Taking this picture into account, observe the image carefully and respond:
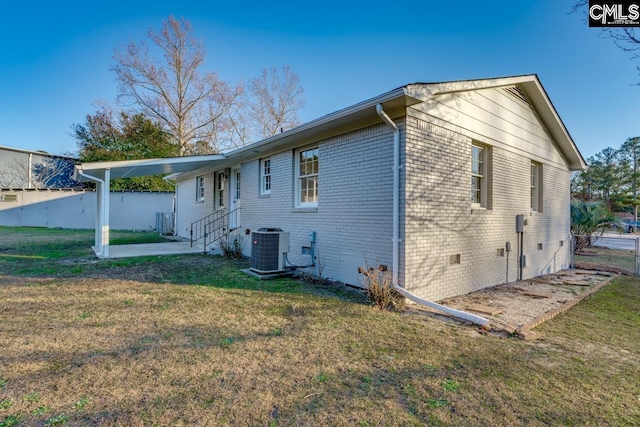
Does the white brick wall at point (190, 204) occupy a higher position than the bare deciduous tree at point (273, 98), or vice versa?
the bare deciduous tree at point (273, 98)

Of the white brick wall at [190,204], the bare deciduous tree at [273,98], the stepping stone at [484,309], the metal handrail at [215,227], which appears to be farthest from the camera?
the bare deciduous tree at [273,98]

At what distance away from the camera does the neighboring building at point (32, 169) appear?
26.3 metres

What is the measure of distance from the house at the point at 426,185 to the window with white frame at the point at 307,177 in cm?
Result: 3

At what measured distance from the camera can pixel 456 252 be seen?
21.0 ft

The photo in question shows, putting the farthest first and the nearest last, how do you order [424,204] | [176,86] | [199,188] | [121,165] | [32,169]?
[32,169]
[176,86]
[199,188]
[121,165]
[424,204]

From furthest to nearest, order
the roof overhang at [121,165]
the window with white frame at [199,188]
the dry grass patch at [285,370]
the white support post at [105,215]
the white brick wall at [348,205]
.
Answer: the window with white frame at [199,188] < the white support post at [105,215] < the roof overhang at [121,165] < the white brick wall at [348,205] < the dry grass patch at [285,370]

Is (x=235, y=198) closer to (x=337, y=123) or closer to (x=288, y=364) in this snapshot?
(x=337, y=123)

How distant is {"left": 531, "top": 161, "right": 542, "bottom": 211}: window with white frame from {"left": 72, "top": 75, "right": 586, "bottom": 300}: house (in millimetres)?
30

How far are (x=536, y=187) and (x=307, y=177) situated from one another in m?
6.97

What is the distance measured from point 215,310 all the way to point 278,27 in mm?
14758

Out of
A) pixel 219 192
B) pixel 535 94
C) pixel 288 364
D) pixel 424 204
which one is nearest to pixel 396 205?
pixel 424 204

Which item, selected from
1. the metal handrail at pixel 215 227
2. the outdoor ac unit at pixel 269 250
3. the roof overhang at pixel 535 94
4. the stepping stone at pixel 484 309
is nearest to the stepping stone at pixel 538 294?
the stepping stone at pixel 484 309

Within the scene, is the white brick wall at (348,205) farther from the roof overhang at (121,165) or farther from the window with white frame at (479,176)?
the roof overhang at (121,165)

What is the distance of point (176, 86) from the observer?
2483 centimetres
